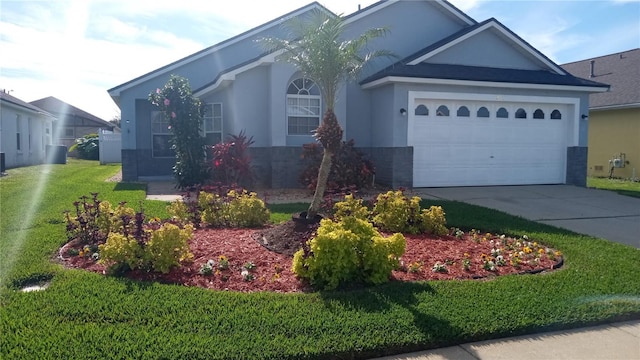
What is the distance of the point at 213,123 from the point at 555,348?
1436 cm

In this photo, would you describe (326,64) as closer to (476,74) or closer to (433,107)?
(433,107)

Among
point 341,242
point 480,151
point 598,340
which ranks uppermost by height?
point 480,151

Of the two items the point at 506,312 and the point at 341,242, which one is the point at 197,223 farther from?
the point at 506,312

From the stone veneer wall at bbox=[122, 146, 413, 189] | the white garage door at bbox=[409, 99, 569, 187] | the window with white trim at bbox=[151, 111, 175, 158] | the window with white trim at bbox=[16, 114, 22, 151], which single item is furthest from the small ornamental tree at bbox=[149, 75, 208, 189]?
the window with white trim at bbox=[16, 114, 22, 151]

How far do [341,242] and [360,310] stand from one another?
851mm

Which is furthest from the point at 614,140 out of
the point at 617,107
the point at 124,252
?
the point at 124,252

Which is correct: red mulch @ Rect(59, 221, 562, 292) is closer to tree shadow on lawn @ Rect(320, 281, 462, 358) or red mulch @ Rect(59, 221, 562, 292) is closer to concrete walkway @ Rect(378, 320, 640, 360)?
tree shadow on lawn @ Rect(320, 281, 462, 358)

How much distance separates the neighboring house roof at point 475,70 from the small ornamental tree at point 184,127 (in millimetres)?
5273

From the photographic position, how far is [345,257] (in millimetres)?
5137

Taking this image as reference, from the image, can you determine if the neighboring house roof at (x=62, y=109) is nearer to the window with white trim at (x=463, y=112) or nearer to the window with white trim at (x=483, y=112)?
the window with white trim at (x=463, y=112)

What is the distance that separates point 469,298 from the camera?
4871mm

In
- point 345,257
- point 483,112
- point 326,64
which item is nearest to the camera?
point 345,257

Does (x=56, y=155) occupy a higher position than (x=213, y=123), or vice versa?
(x=213, y=123)

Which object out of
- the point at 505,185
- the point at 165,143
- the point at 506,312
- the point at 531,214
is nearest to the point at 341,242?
the point at 506,312
